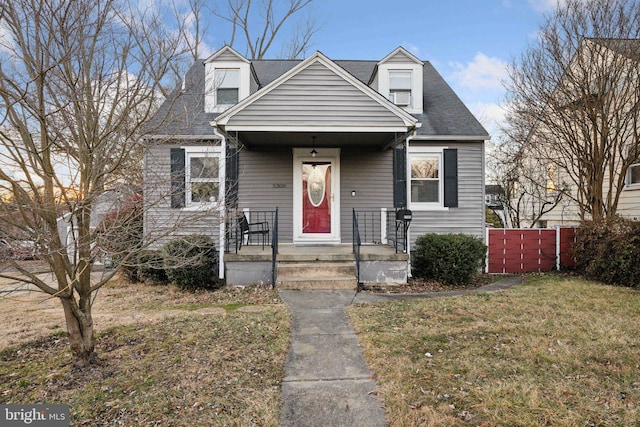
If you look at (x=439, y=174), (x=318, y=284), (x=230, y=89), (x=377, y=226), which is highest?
(x=230, y=89)

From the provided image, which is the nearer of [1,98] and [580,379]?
[1,98]

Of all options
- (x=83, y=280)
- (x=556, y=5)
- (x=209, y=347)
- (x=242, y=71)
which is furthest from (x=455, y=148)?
(x=83, y=280)

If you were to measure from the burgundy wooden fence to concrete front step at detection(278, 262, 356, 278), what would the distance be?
4.54m

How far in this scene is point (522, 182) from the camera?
14.9 meters

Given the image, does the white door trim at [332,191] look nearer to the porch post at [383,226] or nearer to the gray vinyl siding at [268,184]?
the gray vinyl siding at [268,184]

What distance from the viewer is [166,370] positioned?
3.35 m

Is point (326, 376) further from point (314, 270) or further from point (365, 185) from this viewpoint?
point (365, 185)

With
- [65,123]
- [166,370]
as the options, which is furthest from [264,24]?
[166,370]

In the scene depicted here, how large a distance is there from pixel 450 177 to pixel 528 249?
288 cm

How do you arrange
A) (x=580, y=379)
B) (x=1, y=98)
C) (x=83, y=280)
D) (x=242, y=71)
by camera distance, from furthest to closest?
(x=242, y=71), (x=83, y=280), (x=580, y=379), (x=1, y=98)

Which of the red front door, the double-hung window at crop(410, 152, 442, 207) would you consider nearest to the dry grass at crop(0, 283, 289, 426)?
the red front door

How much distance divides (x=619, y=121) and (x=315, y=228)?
7.76 m

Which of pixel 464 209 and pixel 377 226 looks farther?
pixel 377 226

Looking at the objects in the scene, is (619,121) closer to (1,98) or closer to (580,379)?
(580,379)
